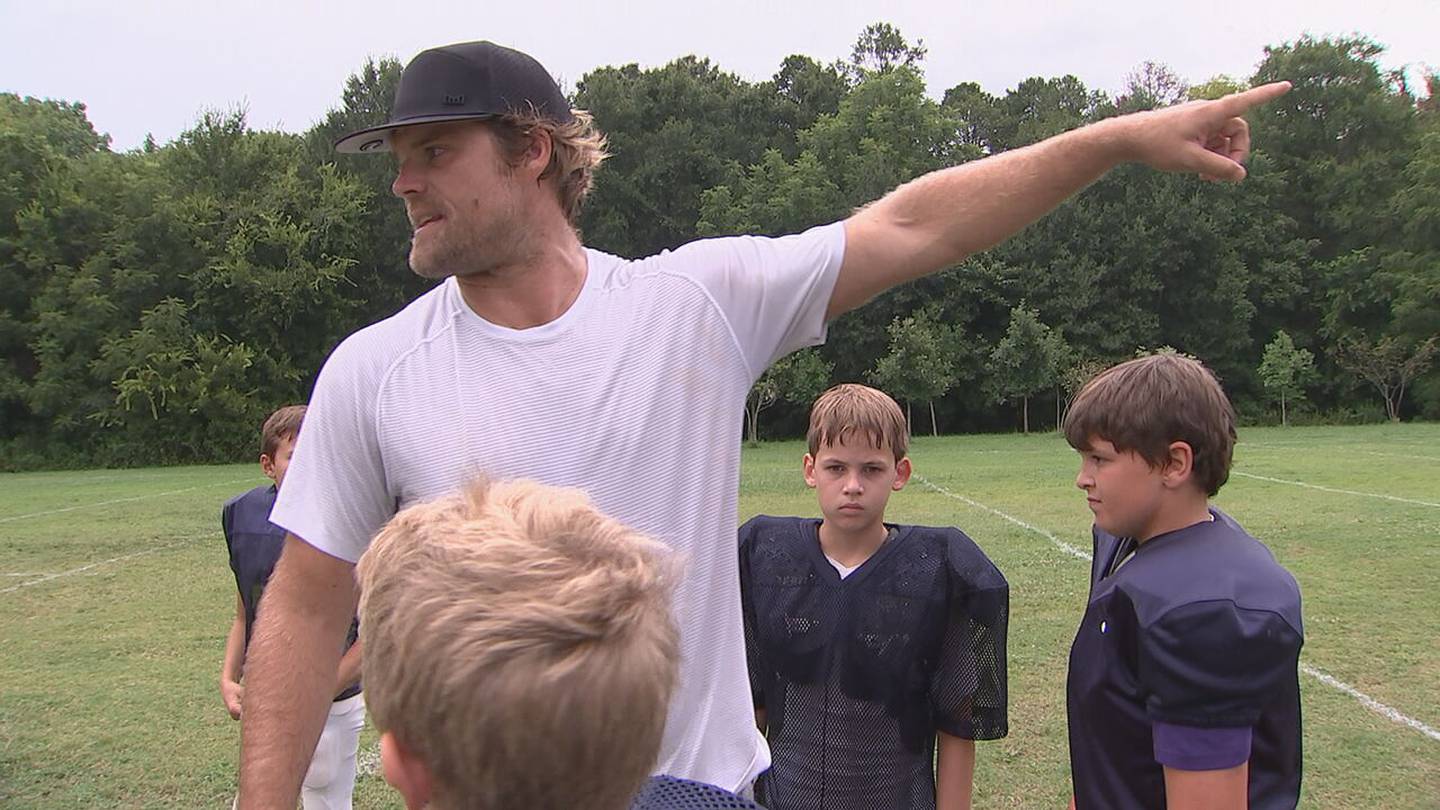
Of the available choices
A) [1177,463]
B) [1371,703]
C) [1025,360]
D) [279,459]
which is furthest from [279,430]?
[1025,360]

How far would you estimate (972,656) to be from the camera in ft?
10.6

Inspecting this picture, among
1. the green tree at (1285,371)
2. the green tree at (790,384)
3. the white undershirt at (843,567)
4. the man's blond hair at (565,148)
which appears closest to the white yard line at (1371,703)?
the white undershirt at (843,567)

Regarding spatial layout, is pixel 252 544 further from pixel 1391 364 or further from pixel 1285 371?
pixel 1391 364

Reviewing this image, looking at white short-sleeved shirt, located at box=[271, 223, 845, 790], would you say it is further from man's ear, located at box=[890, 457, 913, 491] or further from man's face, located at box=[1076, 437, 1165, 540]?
man's ear, located at box=[890, 457, 913, 491]

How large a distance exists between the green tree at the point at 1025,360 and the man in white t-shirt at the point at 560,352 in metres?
42.3

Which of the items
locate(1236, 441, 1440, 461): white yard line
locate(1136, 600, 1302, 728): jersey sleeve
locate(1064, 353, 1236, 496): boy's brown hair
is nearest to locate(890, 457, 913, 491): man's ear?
locate(1064, 353, 1236, 496): boy's brown hair

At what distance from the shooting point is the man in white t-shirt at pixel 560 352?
2.00m

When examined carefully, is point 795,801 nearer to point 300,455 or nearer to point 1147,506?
point 1147,506

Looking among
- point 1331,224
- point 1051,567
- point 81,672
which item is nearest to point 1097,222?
point 1331,224

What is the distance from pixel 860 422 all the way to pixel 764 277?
143 cm

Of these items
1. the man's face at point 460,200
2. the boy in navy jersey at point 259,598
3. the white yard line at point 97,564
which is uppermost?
the man's face at point 460,200

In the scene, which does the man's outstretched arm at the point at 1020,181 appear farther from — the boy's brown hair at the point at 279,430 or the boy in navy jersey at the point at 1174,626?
the boy's brown hair at the point at 279,430

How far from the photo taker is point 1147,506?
269cm

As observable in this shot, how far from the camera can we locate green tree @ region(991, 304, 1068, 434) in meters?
43.0
